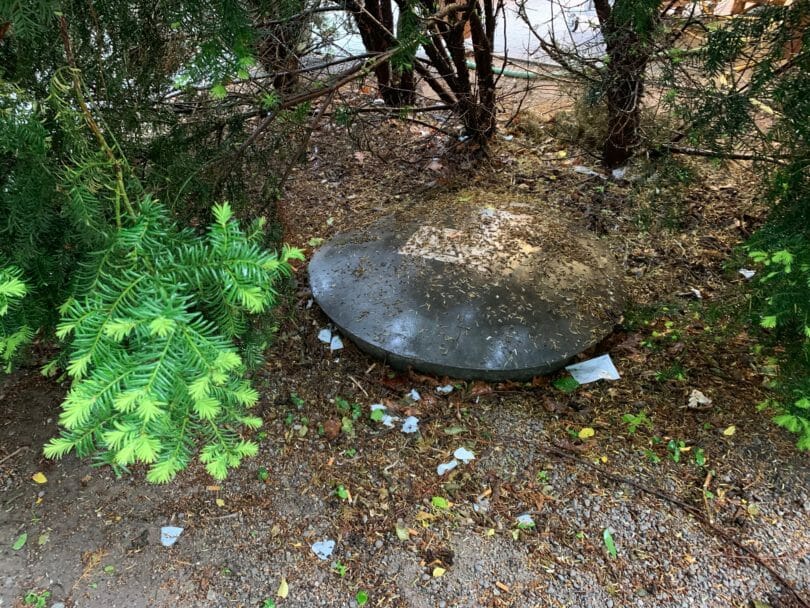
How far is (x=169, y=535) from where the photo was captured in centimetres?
236

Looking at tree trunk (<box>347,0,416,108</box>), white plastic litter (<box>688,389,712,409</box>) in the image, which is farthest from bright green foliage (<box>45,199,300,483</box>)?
tree trunk (<box>347,0,416,108</box>)

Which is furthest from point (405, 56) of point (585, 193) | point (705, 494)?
point (585, 193)

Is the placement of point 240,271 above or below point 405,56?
below

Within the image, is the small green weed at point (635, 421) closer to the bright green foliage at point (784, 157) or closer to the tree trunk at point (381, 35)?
the bright green foliage at point (784, 157)

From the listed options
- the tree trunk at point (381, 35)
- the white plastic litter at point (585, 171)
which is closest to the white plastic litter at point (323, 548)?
the tree trunk at point (381, 35)

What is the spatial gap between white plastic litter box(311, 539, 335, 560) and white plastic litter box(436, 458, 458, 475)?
23.0 inches

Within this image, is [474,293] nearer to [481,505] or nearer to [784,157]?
[481,505]

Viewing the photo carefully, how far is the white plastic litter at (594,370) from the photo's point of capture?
287 centimetres

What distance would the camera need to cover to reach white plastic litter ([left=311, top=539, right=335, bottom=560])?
89.8 inches

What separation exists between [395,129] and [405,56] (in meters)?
3.43

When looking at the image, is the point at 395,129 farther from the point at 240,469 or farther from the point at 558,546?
the point at 558,546

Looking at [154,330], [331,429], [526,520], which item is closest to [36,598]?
[331,429]

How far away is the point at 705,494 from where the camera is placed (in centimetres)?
235

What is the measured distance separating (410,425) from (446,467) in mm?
306
